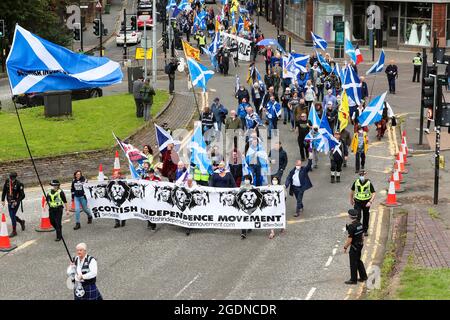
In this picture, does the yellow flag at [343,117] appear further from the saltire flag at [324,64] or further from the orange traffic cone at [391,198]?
the saltire flag at [324,64]

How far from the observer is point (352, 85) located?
3231cm

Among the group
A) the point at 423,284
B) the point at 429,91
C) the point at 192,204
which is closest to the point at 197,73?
the point at 429,91

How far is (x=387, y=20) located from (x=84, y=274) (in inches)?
2007

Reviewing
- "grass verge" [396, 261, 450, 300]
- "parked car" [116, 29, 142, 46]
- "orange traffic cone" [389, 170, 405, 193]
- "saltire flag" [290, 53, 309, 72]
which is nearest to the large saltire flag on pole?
"grass verge" [396, 261, 450, 300]

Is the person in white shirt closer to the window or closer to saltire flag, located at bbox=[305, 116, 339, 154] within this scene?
saltire flag, located at bbox=[305, 116, 339, 154]

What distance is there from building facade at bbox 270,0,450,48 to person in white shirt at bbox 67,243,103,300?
45934 mm

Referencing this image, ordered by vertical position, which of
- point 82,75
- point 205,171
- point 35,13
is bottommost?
point 205,171

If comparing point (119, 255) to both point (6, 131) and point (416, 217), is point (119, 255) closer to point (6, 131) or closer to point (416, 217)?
point (416, 217)

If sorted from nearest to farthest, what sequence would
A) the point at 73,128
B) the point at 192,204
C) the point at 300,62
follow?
the point at 192,204 → the point at 73,128 → the point at 300,62

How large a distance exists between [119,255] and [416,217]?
285 inches

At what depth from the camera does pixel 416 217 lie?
2202 centimetres

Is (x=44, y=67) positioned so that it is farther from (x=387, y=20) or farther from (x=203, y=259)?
(x=387, y=20)

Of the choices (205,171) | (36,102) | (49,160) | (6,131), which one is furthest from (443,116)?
(36,102)

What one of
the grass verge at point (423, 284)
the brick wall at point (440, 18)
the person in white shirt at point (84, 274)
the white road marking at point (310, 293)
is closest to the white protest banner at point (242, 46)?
the brick wall at point (440, 18)
